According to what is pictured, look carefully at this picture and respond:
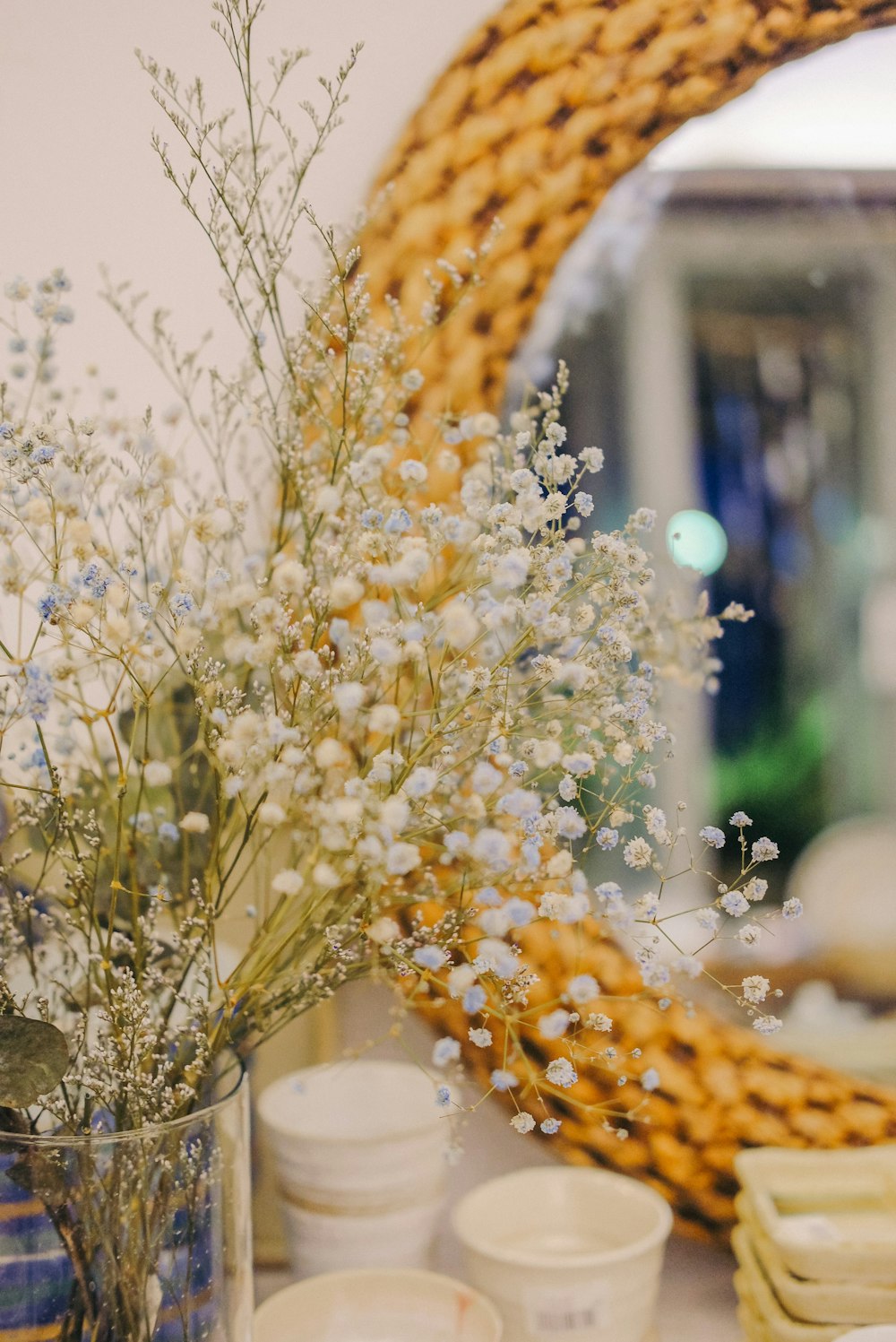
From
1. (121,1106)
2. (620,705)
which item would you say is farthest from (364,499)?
(121,1106)

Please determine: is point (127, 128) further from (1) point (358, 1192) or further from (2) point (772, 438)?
(1) point (358, 1192)

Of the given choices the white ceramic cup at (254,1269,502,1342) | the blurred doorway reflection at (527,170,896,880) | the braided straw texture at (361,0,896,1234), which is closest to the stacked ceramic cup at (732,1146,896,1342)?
the braided straw texture at (361,0,896,1234)

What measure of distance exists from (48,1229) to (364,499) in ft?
1.15

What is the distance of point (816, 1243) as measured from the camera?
0.57 metres

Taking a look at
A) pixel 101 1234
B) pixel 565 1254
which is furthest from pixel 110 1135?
pixel 565 1254

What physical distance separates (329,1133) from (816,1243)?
0.31m

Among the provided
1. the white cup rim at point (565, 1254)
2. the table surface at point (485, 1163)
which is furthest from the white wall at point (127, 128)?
the white cup rim at point (565, 1254)

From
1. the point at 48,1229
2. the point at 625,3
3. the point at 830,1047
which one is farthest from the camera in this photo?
the point at 830,1047

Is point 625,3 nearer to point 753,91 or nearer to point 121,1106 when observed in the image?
point 753,91

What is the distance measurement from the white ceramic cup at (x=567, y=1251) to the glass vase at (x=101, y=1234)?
20 centimetres

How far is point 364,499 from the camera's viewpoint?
0.49 metres

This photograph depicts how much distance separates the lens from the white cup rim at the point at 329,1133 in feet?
2.08

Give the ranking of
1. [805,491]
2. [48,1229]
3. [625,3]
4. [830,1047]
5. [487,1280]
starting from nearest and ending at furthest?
[48,1229] → [487,1280] → [625,3] → [830,1047] → [805,491]

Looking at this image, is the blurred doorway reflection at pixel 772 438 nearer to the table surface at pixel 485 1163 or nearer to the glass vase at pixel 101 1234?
the table surface at pixel 485 1163
